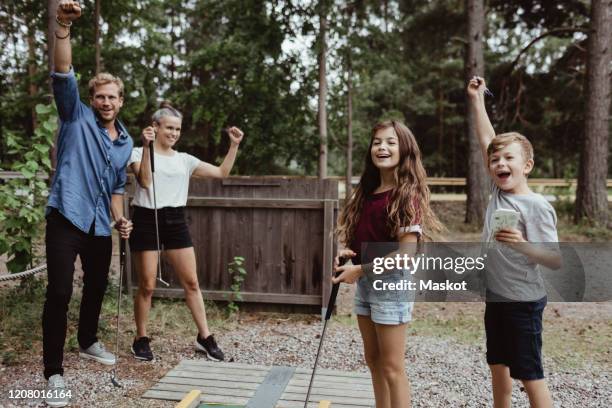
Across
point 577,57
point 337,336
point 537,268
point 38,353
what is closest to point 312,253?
point 337,336

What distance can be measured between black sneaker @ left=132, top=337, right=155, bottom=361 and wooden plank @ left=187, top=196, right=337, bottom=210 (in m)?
1.90

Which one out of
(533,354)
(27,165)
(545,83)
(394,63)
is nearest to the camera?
(533,354)

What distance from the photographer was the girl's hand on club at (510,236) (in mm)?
2191

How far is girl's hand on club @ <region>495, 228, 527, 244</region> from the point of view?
7.19 ft

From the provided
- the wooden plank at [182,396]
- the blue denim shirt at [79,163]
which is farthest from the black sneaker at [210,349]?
the blue denim shirt at [79,163]

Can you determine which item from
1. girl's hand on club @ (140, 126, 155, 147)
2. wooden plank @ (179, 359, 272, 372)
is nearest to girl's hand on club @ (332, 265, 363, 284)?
wooden plank @ (179, 359, 272, 372)

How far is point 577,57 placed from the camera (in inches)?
594

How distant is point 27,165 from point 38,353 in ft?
5.20

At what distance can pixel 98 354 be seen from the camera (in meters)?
3.75

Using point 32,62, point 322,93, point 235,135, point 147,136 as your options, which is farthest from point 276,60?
point 147,136

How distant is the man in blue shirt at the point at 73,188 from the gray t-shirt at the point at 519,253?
7.89ft

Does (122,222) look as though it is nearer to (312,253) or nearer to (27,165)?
(27,165)

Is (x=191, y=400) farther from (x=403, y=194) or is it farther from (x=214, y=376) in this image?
(x=403, y=194)

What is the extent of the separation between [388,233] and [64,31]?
2.17 metres
